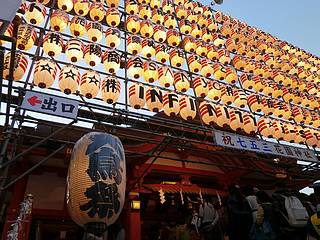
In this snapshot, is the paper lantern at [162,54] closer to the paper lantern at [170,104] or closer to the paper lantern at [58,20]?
the paper lantern at [170,104]

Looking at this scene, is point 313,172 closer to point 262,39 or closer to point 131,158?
point 131,158

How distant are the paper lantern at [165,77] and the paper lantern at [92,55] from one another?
2.58 meters

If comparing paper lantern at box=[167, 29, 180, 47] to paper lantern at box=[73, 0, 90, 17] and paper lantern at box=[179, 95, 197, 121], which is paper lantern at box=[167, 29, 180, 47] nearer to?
paper lantern at box=[73, 0, 90, 17]

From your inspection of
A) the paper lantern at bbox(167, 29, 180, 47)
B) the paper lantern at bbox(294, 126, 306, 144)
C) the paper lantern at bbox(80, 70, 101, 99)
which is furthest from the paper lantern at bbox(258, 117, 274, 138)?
the paper lantern at bbox(80, 70, 101, 99)

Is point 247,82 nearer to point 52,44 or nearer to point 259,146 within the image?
point 259,146

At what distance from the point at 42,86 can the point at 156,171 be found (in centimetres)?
558

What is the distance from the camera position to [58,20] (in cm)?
1138

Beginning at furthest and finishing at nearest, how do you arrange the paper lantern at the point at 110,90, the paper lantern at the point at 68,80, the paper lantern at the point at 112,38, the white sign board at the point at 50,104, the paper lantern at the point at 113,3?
the paper lantern at the point at 113,3, the paper lantern at the point at 112,38, the paper lantern at the point at 110,90, the paper lantern at the point at 68,80, the white sign board at the point at 50,104

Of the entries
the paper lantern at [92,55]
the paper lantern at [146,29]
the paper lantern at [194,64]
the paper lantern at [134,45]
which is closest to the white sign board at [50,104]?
the paper lantern at [92,55]

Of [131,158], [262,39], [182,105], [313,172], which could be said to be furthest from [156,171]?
[262,39]

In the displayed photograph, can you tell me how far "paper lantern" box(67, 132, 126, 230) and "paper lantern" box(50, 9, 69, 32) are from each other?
710 centimetres

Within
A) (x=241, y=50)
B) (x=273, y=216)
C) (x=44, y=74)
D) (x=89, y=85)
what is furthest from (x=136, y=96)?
(x=241, y=50)

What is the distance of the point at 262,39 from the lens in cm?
1961

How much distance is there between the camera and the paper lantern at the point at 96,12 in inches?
508
